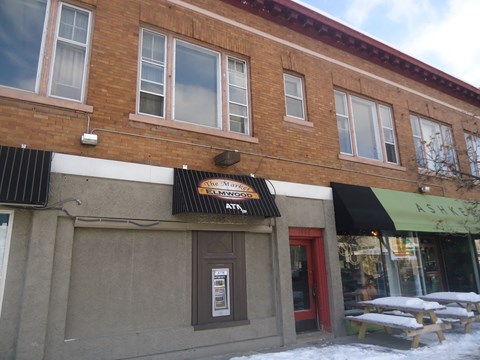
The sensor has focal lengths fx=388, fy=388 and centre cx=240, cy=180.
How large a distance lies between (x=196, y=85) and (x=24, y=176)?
4.09 metres

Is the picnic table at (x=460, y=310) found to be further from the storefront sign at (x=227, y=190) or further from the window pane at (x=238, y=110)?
the window pane at (x=238, y=110)

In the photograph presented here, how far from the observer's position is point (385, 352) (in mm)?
7367

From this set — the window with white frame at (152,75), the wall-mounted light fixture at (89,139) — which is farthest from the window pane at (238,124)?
the wall-mounted light fixture at (89,139)

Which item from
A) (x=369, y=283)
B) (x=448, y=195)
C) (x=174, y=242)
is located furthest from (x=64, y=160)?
(x=448, y=195)

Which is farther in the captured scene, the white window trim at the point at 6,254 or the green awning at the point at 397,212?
the green awning at the point at 397,212

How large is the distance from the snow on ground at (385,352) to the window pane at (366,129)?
17.1 ft

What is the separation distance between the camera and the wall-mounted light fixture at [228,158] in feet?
25.1

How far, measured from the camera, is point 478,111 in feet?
50.8

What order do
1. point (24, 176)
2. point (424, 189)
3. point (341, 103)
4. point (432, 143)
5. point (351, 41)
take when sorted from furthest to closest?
point (432, 143) → point (424, 189) → point (351, 41) → point (341, 103) → point (24, 176)

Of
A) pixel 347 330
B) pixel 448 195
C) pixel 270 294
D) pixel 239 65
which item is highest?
pixel 239 65

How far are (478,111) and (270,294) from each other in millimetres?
12609

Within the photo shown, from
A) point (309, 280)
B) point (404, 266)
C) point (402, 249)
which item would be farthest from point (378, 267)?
point (309, 280)

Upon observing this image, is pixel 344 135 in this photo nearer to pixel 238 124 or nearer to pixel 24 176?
pixel 238 124

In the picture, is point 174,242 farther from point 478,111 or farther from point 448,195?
point 478,111
